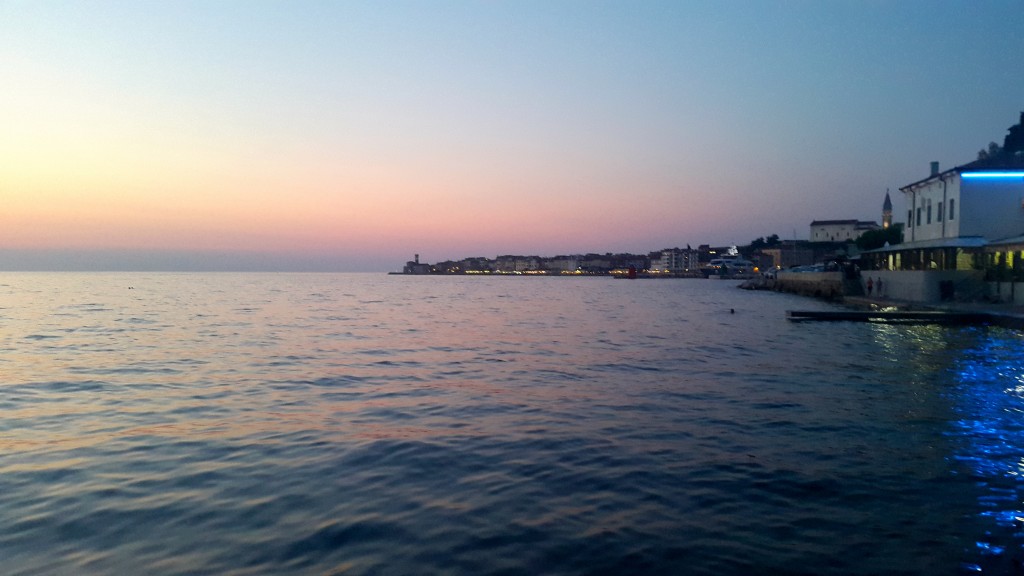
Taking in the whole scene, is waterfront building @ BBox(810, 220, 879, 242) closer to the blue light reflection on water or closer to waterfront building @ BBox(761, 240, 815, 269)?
waterfront building @ BBox(761, 240, 815, 269)

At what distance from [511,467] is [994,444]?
22.7 feet

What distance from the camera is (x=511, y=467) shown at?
8328 millimetres

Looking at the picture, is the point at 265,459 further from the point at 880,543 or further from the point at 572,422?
the point at 880,543

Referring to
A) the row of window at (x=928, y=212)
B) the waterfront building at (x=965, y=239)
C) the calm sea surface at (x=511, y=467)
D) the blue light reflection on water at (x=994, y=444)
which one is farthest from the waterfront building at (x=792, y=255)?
the calm sea surface at (x=511, y=467)

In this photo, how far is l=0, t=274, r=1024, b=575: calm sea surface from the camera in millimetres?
5730

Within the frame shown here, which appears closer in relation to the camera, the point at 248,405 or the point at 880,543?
the point at 880,543

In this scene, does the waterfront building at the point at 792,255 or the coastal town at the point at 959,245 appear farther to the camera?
the waterfront building at the point at 792,255

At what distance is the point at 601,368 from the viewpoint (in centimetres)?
1792

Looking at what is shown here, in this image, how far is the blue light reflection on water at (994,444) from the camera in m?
5.82

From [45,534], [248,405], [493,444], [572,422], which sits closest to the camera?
[45,534]

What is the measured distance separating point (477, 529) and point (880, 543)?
3587mm

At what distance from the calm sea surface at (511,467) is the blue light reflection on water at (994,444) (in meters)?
0.05

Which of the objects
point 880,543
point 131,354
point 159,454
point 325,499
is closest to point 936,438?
point 880,543

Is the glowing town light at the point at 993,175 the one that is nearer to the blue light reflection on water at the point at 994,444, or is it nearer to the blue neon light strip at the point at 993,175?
the blue neon light strip at the point at 993,175
